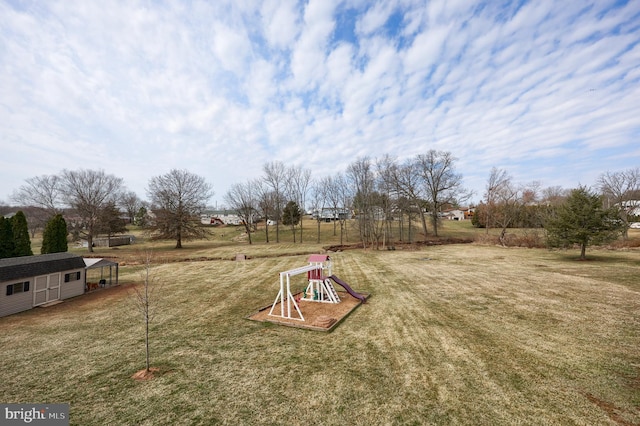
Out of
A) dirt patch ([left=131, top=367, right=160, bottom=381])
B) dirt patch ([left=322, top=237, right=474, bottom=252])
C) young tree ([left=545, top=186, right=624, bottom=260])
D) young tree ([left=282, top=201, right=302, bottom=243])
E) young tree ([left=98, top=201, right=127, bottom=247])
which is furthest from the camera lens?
young tree ([left=282, top=201, right=302, bottom=243])

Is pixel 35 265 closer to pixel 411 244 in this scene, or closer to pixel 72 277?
pixel 72 277

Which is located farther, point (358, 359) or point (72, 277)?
point (72, 277)

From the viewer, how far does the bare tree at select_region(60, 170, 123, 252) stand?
113 feet

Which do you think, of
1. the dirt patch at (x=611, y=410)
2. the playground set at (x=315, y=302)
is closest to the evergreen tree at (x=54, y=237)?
the playground set at (x=315, y=302)

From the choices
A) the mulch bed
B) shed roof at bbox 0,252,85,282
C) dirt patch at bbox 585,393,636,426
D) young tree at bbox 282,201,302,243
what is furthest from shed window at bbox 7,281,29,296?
young tree at bbox 282,201,302,243

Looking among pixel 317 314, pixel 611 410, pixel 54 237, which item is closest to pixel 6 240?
pixel 54 237

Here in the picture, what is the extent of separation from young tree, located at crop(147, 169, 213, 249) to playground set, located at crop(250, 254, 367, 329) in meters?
28.5

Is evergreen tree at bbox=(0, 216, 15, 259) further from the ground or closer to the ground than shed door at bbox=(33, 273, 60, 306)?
further from the ground

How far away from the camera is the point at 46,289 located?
1396cm

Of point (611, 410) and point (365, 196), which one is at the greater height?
point (365, 196)

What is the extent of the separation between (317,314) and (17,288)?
14.2m

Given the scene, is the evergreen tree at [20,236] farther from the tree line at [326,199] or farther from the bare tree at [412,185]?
the bare tree at [412,185]

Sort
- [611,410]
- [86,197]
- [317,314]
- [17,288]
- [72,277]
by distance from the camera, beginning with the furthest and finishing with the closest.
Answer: [86,197] → [72,277] → [17,288] → [317,314] → [611,410]

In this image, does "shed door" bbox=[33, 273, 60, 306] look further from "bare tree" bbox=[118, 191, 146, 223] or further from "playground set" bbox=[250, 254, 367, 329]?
"bare tree" bbox=[118, 191, 146, 223]
